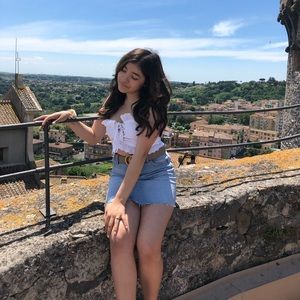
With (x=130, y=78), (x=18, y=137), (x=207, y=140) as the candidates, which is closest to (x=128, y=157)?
(x=130, y=78)

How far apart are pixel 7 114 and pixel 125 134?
13.2 meters

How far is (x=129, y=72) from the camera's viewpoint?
98.7 inches

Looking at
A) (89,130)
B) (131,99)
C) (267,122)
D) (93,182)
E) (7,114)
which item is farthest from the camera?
(267,122)

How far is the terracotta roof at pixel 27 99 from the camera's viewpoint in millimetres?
14500

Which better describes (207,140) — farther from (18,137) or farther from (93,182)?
(93,182)

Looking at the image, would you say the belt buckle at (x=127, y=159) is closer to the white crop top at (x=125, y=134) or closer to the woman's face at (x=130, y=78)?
the white crop top at (x=125, y=134)

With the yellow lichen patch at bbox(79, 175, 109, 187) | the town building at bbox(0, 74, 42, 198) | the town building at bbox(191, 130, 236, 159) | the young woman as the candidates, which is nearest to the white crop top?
the young woman

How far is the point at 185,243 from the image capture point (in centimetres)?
294

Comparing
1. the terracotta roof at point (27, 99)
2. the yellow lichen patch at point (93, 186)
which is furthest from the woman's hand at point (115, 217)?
the terracotta roof at point (27, 99)

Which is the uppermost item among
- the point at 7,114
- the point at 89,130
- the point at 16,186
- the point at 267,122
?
the point at 89,130

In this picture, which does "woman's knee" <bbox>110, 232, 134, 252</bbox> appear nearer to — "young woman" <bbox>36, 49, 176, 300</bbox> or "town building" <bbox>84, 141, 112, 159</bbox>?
"young woman" <bbox>36, 49, 176, 300</bbox>

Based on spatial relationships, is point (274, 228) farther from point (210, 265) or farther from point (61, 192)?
point (61, 192)

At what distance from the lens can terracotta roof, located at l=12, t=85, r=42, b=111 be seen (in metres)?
14.5

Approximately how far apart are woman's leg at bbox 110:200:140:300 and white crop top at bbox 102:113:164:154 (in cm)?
48
